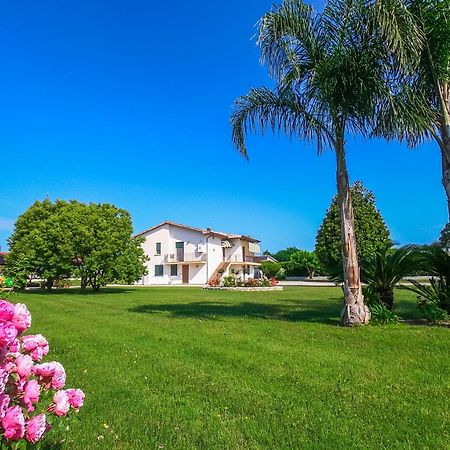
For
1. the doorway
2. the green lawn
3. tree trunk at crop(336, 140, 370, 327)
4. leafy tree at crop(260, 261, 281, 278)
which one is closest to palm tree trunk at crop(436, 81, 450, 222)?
tree trunk at crop(336, 140, 370, 327)

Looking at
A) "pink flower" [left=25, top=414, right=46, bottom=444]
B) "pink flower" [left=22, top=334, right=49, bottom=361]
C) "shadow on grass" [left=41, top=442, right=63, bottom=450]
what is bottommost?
"shadow on grass" [left=41, top=442, right=63, bottom=450]

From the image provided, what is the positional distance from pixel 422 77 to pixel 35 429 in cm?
1112

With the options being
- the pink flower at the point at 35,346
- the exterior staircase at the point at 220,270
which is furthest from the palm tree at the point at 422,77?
the exterior staircase at the point at 220,270

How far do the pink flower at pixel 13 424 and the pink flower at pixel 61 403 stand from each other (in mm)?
210

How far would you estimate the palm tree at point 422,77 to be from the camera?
8.59m

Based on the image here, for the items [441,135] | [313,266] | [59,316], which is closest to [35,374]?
[441,135]

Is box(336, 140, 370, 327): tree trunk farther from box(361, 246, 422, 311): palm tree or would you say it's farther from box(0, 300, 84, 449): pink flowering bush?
box(0, 300, 84, 449): pink flowering bush

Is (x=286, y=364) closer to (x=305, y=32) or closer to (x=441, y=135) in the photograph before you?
(x=441, y=135)

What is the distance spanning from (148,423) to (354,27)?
9.42 meters

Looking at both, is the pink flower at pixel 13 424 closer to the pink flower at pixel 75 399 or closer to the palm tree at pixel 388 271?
Answer: the pink flower at pixel 75 399

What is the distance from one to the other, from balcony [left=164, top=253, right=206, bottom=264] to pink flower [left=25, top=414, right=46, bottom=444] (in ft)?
152

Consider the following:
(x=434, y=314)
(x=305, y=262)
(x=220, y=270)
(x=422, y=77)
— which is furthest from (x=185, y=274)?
(x=422, y=77)

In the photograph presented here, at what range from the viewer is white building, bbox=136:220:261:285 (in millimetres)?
48500

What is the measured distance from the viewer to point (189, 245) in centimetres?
4928
